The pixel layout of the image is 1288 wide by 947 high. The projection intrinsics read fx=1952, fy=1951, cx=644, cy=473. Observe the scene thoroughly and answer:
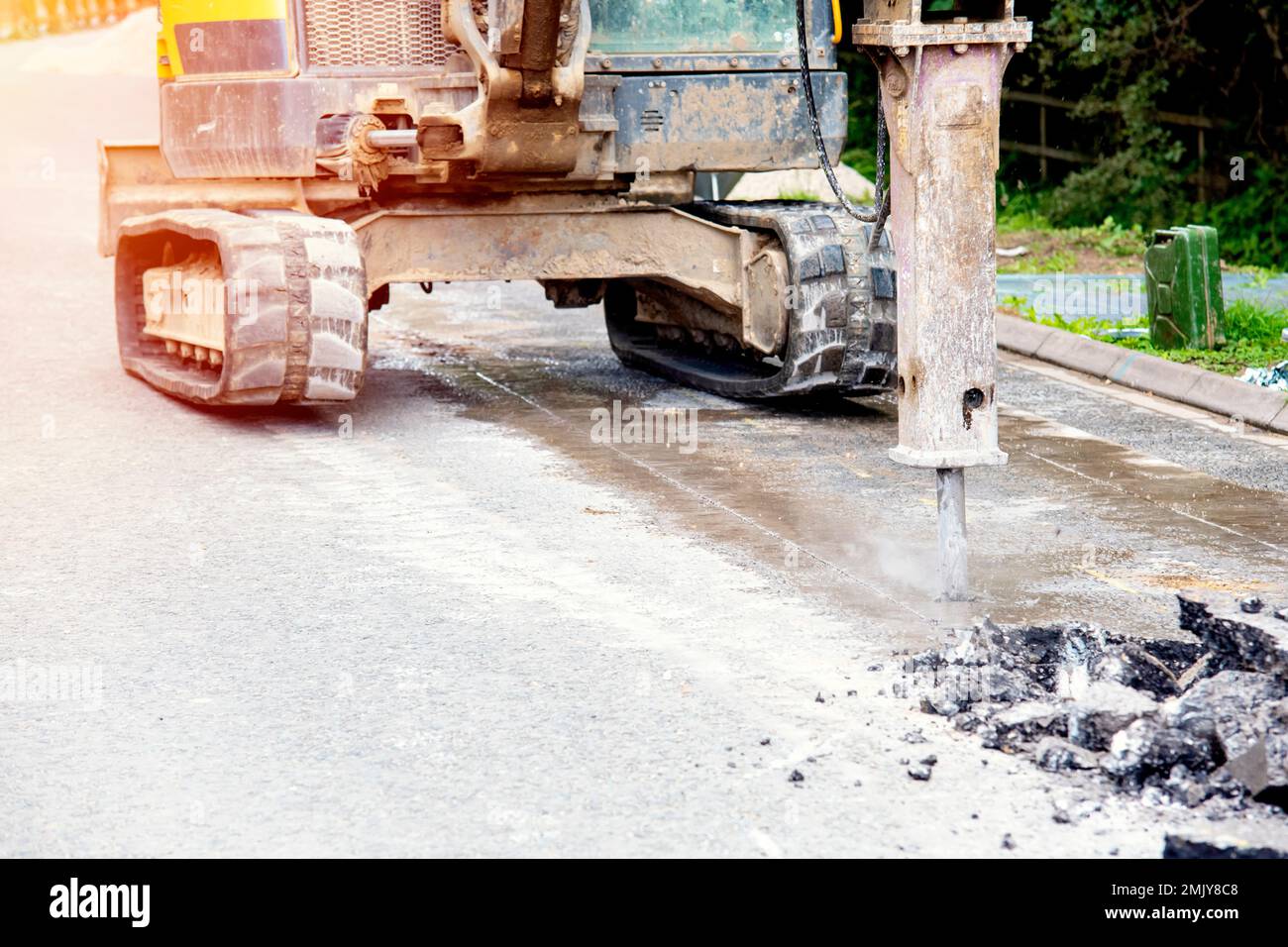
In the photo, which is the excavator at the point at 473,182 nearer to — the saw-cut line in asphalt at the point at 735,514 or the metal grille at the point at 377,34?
the metal grille at the point at 377,34

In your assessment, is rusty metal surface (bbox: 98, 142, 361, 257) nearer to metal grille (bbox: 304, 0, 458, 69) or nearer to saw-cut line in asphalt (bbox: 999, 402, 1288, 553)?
metal grille (bbox: 304, 0, 458, 69)

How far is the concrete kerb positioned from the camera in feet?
32.3

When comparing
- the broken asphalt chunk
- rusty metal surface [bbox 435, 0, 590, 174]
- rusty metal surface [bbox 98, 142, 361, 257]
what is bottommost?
the broken asphalt chunk

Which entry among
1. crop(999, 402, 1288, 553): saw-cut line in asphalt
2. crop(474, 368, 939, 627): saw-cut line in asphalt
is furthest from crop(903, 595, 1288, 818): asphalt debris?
crop(999, 402, 1288, 553): saw-cut line in asphalt

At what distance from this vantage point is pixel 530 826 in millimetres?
4582

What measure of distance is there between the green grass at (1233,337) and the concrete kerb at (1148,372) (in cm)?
15

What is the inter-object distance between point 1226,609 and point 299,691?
2662mm

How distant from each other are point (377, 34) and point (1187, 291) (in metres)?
4.89

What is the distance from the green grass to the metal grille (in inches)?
178

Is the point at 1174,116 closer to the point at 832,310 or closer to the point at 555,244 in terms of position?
the point at 832,310

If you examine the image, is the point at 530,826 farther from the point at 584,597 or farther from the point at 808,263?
the point at 808,263

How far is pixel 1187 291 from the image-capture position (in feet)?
37.4

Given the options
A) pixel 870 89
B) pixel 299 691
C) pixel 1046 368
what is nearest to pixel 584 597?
pixel 299 691

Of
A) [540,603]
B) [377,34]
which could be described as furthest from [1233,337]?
[540,603]
